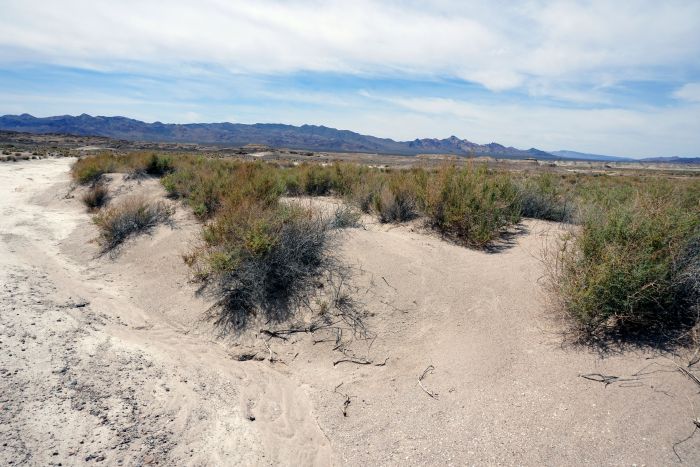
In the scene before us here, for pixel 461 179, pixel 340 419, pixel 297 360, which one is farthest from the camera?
pixel 461 179

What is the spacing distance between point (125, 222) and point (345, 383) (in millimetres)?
6358

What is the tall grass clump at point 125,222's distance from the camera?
27.3 ft

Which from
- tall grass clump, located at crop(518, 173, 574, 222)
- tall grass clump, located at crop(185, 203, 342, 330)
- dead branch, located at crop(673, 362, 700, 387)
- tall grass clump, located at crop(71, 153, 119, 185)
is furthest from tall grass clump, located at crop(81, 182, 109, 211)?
dead branch, located at crop(673, 362, 700, 387)

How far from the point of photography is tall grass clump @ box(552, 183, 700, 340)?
4348 millimetres

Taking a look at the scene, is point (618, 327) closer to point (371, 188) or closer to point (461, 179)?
point (461, 179)

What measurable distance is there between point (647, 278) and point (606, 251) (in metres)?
0.49

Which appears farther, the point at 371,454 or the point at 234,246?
the point at 234,246

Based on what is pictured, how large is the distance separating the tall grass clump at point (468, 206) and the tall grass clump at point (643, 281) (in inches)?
112

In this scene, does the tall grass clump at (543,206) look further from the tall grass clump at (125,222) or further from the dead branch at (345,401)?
the tall grass clump at (125,222)

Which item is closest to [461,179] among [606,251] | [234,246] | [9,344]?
[606,251]

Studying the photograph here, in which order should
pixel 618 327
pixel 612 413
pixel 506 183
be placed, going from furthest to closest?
1. pixel 506 183
2. pixel 618 327
3. pixel 612 413

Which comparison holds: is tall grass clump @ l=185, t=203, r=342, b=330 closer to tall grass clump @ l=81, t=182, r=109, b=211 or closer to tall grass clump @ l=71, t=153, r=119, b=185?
tall grass clump @ l=81, t=182, r=109, b=211

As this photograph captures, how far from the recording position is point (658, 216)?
4668 millimetres

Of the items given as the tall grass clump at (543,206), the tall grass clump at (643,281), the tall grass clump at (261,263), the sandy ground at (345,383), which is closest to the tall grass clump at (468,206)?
the sandy ground at (345,383)
